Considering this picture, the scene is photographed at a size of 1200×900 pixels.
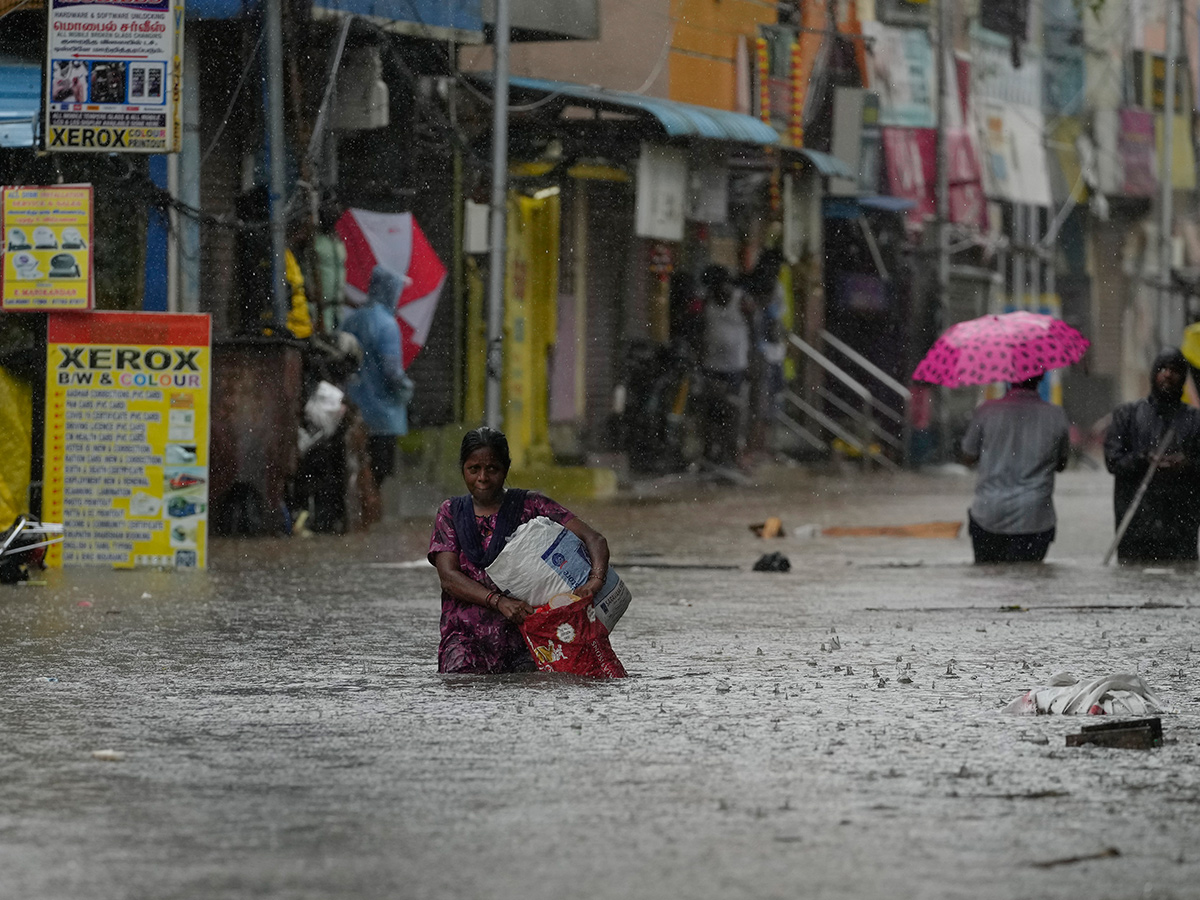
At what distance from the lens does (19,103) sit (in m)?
17.3

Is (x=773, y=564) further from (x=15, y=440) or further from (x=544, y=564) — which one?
(x=544, y=564)

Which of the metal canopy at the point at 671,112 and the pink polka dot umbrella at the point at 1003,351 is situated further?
the metal canopy at the point at 671,112

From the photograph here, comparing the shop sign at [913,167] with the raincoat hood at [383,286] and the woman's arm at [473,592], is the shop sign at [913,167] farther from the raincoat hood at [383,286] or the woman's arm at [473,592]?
Result: the woman's arm at [473,592]

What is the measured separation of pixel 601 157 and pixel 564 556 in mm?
16211

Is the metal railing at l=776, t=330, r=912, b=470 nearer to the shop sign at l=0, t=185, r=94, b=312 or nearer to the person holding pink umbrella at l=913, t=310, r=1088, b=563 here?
the person holding pink umbrella at l=913, t=310, r=1088, b=563

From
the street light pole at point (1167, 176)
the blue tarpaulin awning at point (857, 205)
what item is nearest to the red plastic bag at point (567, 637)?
the blue tarpaulin awning at point (857, 205)

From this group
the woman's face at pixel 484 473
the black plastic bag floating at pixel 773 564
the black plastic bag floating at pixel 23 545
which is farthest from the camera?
the black plastic bag floating at pixel 773 564

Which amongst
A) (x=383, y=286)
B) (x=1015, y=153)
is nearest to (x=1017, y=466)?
(x=383, y=286)

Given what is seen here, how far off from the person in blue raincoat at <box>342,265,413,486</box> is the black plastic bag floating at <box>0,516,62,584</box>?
593 cm

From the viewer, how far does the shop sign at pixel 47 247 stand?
1423cm

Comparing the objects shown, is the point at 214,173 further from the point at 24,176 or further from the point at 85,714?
the point at 85,714

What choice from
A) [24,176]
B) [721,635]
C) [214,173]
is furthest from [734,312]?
[721,635]

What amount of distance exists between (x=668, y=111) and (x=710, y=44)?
14.8 ft

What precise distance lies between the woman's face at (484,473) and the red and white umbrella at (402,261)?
40.6ft
